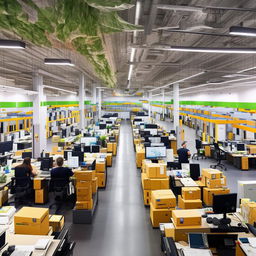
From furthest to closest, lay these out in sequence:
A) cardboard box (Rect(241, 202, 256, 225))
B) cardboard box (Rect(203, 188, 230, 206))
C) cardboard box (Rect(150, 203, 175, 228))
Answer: cardboard box (Rect(203, 188, 230, 206)), cardboard box (Rect(150, 203, 175, 228)), cardboard box (Rect(241, 202, 256, 225))

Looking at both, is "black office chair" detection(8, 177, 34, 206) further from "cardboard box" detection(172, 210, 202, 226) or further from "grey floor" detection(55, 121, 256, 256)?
"cardboard box" detection(172, 210, 202, 226)

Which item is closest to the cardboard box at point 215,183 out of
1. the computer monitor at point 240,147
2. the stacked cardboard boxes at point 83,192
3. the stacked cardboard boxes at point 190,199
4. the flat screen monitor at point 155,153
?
the stacked cardboard boxes at point 190,199

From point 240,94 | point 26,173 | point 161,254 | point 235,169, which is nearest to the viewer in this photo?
point 161,254

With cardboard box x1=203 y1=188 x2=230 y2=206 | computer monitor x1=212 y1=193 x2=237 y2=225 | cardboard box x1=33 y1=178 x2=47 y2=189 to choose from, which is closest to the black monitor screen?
computer monitor x1=212 y1=193 x2=237 y2=225

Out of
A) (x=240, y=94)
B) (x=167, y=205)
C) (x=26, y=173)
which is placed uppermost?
(x=240, y=94)

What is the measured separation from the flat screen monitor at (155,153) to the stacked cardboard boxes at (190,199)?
2.75 metres

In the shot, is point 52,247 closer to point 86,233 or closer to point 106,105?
point 86,233

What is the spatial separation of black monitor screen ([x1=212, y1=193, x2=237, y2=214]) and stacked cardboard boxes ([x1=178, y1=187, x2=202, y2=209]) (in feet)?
5.05

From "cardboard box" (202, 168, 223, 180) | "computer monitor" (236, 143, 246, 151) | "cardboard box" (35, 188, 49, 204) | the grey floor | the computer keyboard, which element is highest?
"computer monitor" (236, 143, 246, 151)

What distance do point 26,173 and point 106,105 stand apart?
33174 mm

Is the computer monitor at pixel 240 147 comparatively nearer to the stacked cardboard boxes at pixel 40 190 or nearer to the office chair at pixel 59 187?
the office chair at pixel 59 187

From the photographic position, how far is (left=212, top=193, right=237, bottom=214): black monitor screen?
4.16 m

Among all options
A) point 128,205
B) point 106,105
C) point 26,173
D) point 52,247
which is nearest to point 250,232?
point 52,247

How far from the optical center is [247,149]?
→ 12.4 metres
